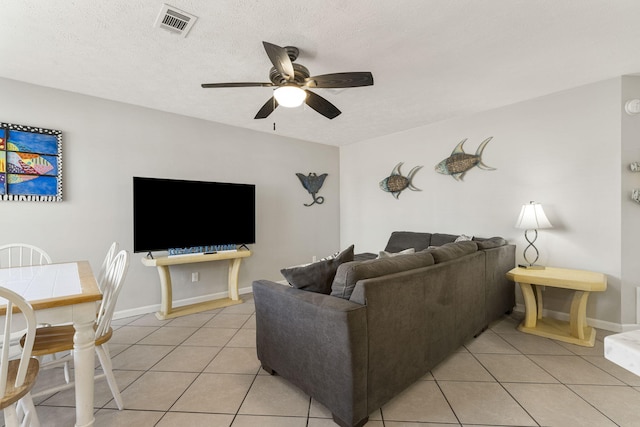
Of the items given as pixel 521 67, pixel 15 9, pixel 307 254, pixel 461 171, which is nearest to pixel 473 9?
pixel 521 67

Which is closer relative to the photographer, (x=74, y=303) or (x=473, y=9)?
(x=74, y=303)

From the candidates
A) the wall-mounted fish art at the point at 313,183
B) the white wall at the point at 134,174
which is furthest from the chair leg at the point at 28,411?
the wall-mounted fish art at the point at 313,183

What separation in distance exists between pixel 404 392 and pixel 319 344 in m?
0.76

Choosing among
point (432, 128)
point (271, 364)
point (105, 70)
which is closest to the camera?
point (271, 364)

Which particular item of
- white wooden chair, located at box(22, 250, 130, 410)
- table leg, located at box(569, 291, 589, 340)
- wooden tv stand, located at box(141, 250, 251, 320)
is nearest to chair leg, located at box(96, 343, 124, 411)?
white wooden chair, located at box(22, 250, 130, 410)

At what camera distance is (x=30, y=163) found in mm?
2684

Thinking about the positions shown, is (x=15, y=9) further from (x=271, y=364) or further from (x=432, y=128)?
(x=432, y=128)

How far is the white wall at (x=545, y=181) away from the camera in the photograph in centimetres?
276

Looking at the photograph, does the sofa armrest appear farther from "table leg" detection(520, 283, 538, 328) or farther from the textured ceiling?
"table leg" detection(520, 283, 538, 328)

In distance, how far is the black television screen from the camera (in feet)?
10.1

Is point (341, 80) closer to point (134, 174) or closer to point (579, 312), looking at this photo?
point (134, 174)

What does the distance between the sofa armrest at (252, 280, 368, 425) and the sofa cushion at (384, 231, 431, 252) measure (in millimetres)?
2375

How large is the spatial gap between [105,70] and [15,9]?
2.41ft

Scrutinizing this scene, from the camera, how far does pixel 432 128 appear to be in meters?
4.07
